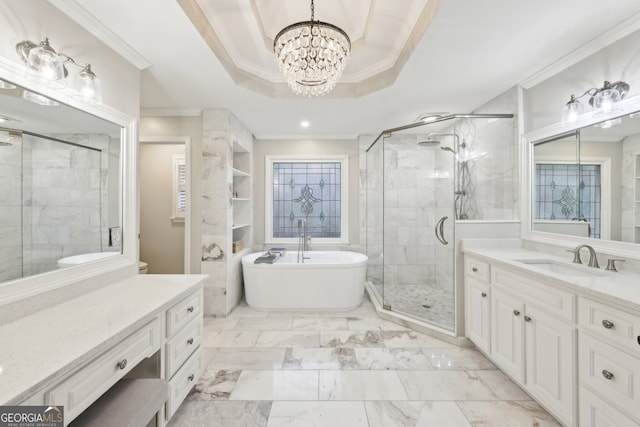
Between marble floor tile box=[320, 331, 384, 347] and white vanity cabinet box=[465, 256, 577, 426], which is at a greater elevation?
white vanity cabinet box=[465, 256, 577, 426]

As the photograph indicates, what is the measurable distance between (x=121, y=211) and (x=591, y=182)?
3478 millimetres

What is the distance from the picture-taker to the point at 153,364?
1445mm

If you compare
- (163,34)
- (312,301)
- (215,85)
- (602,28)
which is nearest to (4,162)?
(163,34)

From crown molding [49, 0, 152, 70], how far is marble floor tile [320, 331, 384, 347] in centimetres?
288

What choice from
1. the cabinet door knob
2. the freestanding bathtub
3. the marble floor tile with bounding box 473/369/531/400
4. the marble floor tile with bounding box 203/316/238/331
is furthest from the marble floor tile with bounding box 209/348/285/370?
the marble floor tile with bounding box 473/369/531/400

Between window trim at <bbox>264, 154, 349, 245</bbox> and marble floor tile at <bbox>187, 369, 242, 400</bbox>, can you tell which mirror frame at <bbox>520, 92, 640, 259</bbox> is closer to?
window trim at <bbox>264, 154, 349, 245</bbox>

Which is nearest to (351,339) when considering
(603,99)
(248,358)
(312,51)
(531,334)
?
(248,358)

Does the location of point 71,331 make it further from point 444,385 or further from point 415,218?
point 415,218

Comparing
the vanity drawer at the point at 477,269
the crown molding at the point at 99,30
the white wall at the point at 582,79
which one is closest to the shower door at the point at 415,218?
the vanity drawer at the point at 477,269

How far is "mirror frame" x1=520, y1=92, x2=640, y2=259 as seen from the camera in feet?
5.49

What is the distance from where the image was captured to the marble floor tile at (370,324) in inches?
112

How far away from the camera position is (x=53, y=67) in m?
1.40

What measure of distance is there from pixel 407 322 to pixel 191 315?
87.2 inches

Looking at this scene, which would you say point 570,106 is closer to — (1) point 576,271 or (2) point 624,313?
(1) point 576,271
